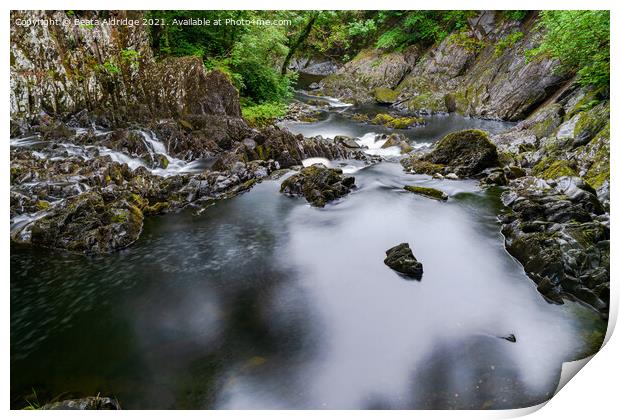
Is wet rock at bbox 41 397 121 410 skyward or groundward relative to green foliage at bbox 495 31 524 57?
groundward

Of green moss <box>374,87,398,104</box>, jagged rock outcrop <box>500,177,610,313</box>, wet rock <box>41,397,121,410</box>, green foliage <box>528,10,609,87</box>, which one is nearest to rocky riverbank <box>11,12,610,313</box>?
jagged rock outcrop <box>500,177,610,313</box>

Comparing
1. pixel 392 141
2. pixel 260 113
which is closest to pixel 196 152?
pixel 260 113

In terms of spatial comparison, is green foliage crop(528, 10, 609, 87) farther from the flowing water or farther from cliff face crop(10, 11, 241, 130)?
cliff face crop(10, 11, 241, 130)

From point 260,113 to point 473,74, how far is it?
29.3ft

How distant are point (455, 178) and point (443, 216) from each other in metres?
Result: 2.25

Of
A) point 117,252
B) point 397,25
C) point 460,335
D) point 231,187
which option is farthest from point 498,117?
point 117,252

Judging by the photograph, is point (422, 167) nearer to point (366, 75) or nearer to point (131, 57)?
point (131, 57)

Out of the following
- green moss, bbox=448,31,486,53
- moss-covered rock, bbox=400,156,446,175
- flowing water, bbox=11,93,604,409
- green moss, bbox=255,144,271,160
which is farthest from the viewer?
green moss, bbox=448,31,486,53

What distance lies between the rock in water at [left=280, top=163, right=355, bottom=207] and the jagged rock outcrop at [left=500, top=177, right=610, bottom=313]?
298cm

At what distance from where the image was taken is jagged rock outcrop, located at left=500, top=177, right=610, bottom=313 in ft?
13.8

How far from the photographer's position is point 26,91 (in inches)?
229

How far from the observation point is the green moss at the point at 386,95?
60.3 ft

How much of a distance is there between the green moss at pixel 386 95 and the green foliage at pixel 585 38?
36.6 feet

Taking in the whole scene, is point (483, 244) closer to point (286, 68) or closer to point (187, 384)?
point (187, 384)
